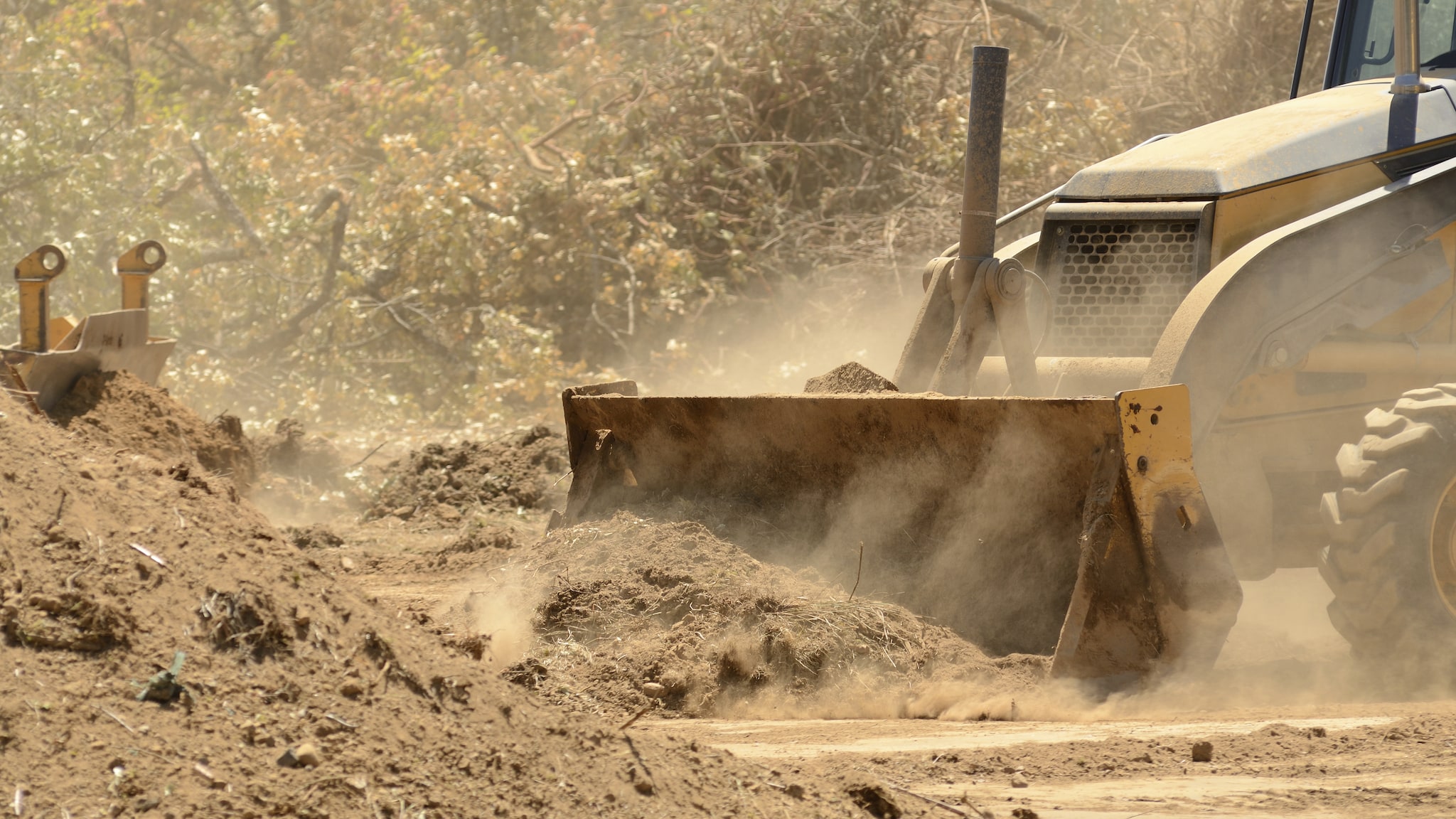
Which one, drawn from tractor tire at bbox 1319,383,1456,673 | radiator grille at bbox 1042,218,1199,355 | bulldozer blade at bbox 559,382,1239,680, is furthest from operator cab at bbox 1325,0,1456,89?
bulldozer blade at bbox 559,382,1239,680

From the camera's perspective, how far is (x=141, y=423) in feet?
23.3

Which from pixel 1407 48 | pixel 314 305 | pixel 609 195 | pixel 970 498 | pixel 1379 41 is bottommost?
pixel 970 498

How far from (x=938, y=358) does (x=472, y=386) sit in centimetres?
581

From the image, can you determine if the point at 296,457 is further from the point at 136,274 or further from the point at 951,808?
the point at 951,808

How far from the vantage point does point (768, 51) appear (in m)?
12.2

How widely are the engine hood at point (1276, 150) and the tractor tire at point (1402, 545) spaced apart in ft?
3.83

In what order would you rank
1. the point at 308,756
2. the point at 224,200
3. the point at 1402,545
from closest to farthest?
the point at 308,756 → the point at 1402,545 → the point at 224,200

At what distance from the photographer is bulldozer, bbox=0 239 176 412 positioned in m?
6.59

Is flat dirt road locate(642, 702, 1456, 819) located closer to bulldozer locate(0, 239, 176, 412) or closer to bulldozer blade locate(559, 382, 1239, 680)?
bulldozer blade locate(559, 382, 1239, 680)

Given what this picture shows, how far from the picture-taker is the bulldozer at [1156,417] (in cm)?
471

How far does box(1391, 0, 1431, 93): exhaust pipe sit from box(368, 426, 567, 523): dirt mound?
4.89 meters

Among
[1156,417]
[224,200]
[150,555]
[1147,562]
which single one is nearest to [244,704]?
[150,555]

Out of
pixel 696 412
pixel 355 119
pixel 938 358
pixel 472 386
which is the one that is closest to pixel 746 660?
pixel 696 412

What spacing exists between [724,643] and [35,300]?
4.10 meters
